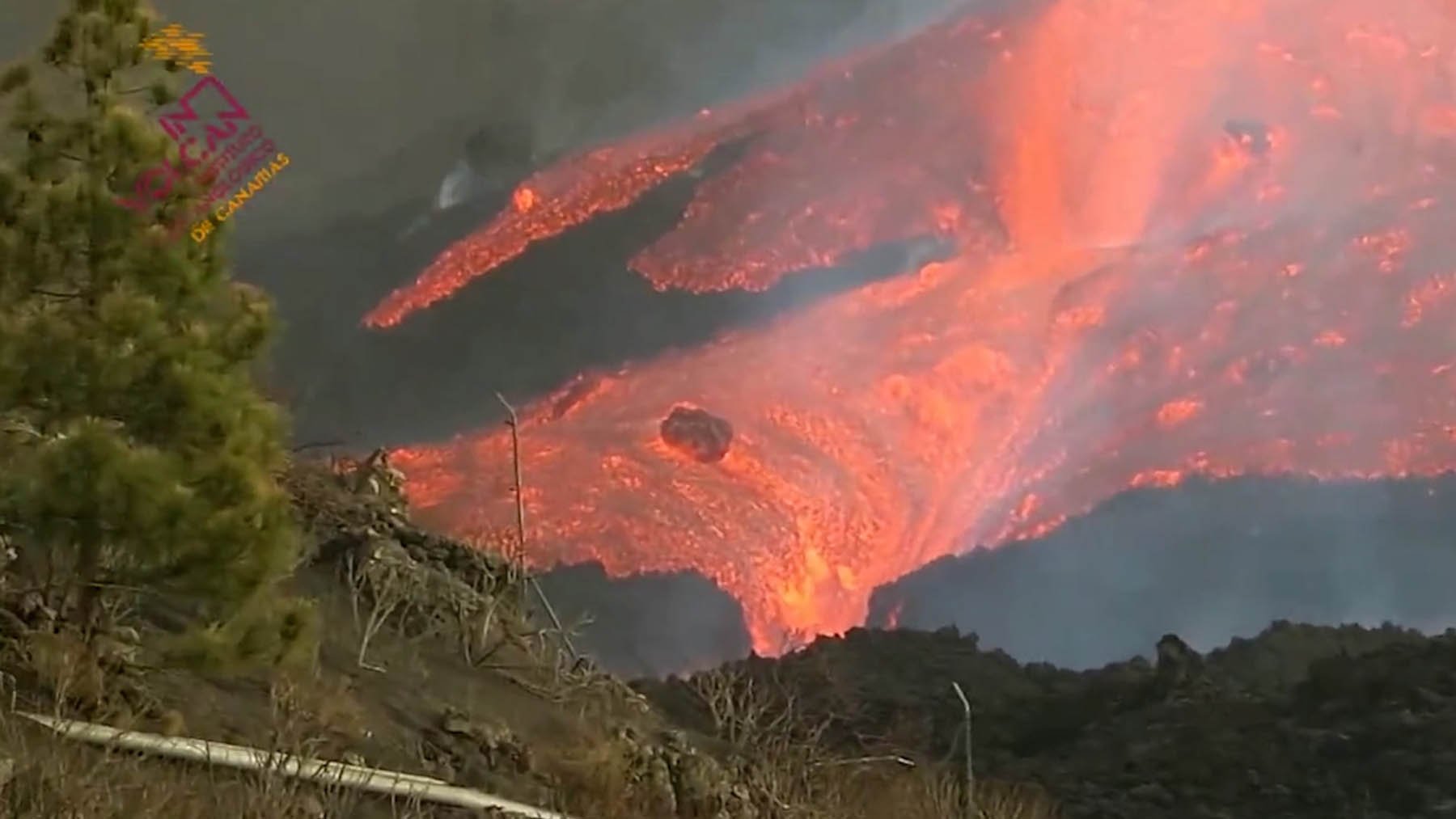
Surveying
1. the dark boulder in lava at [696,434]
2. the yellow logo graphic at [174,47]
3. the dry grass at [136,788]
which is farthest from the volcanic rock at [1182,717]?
the yellow logo graphic at [174,47]

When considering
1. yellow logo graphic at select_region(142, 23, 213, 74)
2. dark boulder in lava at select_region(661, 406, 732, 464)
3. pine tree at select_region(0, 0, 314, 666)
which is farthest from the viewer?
dark boulder in lava at select_region(661, 406, 732, 464)

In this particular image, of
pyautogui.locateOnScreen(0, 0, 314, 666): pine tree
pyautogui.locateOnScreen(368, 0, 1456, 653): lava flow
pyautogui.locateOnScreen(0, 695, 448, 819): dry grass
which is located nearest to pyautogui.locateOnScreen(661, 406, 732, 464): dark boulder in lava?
pyautogui.locateOnScreen(368, 0, 1456, 653): lava flow

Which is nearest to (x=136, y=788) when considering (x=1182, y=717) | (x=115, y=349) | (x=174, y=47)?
(x=115, y=349)

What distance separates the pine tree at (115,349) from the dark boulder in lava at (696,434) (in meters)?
4.58

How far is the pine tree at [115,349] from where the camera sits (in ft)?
8.59

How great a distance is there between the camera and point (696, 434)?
7.34 metres

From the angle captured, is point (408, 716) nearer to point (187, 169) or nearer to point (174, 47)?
point (187, 169)

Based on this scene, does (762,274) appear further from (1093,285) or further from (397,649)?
(397,649)

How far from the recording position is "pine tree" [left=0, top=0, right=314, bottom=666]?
2.62 m

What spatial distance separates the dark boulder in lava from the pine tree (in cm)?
458

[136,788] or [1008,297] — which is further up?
[1008,297]

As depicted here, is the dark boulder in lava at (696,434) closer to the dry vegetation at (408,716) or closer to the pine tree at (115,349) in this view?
the dry vegetation at (408,716)

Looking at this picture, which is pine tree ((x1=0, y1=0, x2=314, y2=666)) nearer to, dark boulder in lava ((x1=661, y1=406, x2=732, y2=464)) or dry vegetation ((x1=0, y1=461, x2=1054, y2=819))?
dry vegetation ((x1=0, y1=461, x2=1054, y2=819))

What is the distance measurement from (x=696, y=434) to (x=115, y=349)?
4.80m
